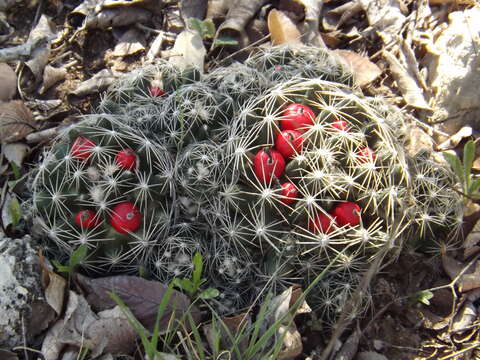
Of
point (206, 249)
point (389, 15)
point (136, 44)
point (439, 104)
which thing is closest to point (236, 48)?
point (136, 44)

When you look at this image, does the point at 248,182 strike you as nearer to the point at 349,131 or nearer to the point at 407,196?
the point at 349,131

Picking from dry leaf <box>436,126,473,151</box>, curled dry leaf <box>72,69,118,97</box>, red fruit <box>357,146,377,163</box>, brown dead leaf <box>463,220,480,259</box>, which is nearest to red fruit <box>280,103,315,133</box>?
red fruit <box>357,146,377,163</box>

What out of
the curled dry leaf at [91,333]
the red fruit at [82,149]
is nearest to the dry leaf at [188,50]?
the red fruit at [82,149]

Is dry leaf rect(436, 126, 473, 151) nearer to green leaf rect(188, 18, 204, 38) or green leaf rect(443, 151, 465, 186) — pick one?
green leaf rect(443, 151, 465, 186)

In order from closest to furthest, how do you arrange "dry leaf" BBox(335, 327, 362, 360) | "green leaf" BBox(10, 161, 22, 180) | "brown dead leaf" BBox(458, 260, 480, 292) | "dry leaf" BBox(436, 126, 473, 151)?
"dry leaf" BBox(335, 327, 362, 360) < "brown dead leaf" BBox(458, 260, 480, 292) < "green leaf" BBox(10, 161, 22, 180) < "dry leaf" BBox(436, 126, 473, 151)

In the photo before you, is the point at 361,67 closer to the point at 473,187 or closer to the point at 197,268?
the point at 473,187

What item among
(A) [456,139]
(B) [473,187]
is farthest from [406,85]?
(B) [473,187]
